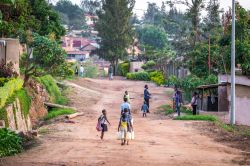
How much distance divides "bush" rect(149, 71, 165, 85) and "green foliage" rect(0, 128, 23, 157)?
122 feet

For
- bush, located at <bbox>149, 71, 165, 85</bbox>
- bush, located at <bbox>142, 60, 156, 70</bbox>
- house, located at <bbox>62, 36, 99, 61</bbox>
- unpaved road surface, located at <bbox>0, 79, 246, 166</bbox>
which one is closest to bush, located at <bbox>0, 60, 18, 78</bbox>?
unpaved road surface, located at <bbox>0, 79, 246, 166</bbox>

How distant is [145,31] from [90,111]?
291 feet

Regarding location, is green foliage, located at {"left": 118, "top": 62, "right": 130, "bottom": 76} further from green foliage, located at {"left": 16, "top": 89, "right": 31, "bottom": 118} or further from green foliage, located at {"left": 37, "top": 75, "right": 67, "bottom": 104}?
green foliage, located at {"left": 16, "top": 89, "right": 31, "bottom": 118}

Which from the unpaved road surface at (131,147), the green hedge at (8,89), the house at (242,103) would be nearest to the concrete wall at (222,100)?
the house at (242,103)

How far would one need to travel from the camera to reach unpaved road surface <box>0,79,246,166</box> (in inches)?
672

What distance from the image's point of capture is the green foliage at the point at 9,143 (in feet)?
60.6

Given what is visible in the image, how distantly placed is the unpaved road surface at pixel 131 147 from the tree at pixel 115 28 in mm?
39841

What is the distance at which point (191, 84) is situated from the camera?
123 feet

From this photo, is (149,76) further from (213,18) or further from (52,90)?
(52,90)

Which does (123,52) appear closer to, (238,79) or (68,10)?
(238,79)

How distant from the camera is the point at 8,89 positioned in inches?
1034

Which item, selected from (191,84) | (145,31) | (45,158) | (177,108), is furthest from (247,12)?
(145,31)

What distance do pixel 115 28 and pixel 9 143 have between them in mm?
55396

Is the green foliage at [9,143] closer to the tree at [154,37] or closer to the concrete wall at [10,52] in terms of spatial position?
the concrete wall at [10,52]
